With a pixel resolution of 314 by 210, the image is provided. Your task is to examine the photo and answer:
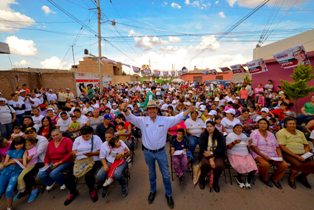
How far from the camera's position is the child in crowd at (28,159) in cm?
302

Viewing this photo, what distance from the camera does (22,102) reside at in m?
6.16

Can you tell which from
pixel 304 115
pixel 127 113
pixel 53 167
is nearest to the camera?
pixel 127 113

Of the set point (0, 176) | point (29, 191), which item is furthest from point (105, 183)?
point (0, 176)

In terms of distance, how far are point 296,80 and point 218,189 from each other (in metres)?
7.12

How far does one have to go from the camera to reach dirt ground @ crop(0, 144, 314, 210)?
9.20ft

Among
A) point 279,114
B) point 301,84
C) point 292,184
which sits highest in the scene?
point 301,84

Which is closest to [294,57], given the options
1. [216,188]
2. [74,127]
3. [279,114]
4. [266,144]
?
[279,114]

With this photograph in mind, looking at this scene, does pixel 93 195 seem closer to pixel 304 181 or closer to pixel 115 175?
pixel 115 175

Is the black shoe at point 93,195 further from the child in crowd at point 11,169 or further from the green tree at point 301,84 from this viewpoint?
the green tree at point 301,84

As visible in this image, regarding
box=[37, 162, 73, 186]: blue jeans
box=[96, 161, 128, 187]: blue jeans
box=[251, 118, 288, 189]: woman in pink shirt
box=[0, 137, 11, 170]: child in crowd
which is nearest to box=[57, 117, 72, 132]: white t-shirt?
box=[0, 137, 11, 170]: child in crowd

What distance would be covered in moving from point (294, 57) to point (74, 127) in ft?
36.2

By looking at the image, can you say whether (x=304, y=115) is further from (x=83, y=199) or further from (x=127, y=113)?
(x=83, y=199)

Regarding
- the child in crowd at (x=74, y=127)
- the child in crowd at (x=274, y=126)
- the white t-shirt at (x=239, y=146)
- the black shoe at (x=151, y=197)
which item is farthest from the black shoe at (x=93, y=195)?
the child in crowd at (x=274, y=126)

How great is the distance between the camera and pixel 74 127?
4.74 meters
